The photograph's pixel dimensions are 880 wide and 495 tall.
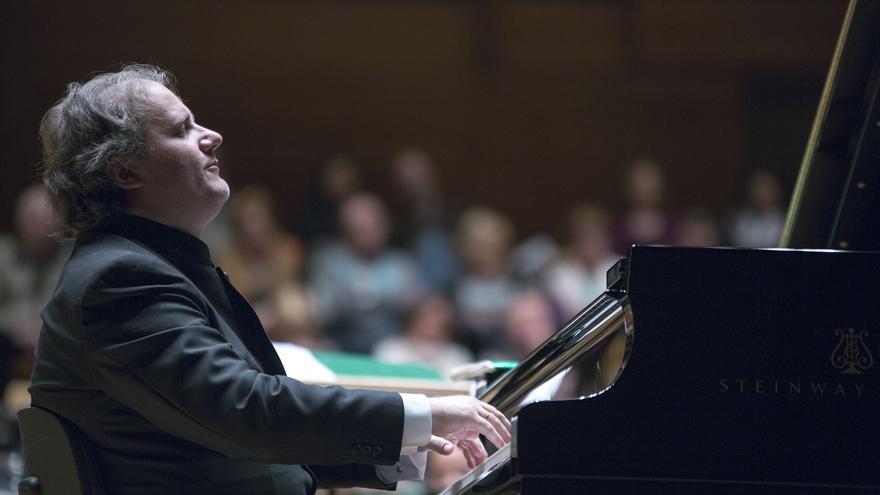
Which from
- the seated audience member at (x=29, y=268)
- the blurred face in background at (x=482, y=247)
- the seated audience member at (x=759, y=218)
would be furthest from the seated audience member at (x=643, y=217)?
the seated audience member at (x=29, y=268)

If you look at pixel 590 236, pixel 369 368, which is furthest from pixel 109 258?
pixel 590 236

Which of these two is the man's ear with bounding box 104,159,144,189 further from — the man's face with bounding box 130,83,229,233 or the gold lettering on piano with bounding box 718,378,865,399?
the gold lettering on piano with bounding box 718,378,865,399

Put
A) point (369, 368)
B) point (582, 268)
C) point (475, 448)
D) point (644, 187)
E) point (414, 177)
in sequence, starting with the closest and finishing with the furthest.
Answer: point (475, 448) < point (369, 368) < point (582, 268) < point (414, 177) < point (644, 187)

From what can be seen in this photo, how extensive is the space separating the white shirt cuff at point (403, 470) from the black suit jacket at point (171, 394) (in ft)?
0.91

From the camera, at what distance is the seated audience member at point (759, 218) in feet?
Result: 26.0

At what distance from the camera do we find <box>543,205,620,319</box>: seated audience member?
7.23 m

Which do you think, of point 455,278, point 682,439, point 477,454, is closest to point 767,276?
→ point 682,439

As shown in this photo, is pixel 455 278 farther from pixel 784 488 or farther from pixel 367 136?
pixel 784 488

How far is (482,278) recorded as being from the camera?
7.36m

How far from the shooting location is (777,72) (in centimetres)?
909

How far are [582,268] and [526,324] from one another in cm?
90

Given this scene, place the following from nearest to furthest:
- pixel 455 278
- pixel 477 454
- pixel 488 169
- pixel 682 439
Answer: pixel 682 439, pixel 477 454, pixel 455 278, pixel 488 169

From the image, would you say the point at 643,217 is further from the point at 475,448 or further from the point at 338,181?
the point at 475,448

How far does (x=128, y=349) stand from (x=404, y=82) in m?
7.09
